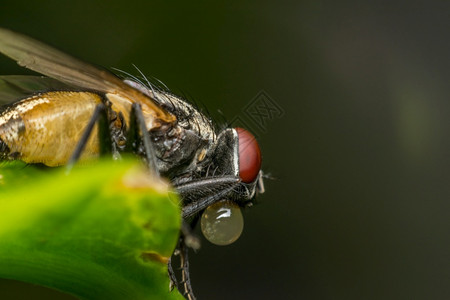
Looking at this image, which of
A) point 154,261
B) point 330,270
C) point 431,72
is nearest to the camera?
point 154,261

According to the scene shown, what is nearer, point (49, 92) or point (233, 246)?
point (49, 92)

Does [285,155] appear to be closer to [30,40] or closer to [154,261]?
[30,40]

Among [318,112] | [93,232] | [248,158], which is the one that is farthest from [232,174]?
[318,112]

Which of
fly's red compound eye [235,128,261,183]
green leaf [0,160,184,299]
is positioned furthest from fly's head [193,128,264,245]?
green leaf [0,160,184,299]

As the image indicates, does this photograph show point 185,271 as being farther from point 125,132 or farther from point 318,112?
point 318,112

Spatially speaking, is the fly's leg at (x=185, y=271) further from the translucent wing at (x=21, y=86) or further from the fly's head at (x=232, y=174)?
the translucent wing at (x=21, y=86)

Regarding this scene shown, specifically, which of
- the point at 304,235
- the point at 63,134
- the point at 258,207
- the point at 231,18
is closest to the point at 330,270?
the point at 304,235

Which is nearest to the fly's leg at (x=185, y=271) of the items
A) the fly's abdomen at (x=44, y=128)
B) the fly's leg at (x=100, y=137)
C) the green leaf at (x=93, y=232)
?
the fly's abdomen at (x=44, y=128)
